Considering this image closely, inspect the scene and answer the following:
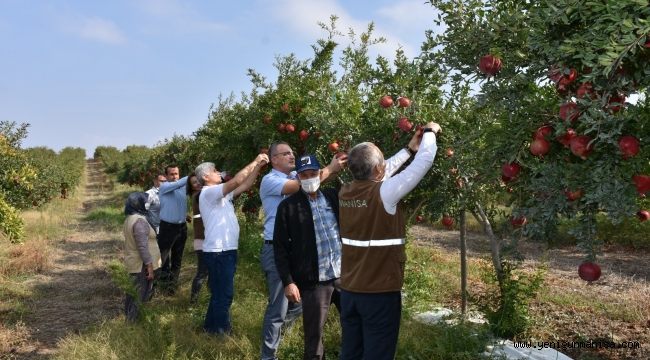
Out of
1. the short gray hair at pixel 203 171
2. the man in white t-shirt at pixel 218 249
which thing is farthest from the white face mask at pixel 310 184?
the short gray hair at pixel 203 171

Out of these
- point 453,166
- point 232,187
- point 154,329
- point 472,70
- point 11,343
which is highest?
point 472,70

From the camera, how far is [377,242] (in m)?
3.12

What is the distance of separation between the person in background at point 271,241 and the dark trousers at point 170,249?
3.04 m

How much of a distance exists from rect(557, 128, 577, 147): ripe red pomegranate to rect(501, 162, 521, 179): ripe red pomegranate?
0.29 meters

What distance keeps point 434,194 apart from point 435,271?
3.48m

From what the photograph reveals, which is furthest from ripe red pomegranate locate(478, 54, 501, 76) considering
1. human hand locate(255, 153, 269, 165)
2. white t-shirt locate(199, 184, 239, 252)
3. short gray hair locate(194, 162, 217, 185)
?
short gray hair locate(194, 162, 217, 185)

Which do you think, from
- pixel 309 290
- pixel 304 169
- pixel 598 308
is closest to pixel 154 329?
pixel 309 290

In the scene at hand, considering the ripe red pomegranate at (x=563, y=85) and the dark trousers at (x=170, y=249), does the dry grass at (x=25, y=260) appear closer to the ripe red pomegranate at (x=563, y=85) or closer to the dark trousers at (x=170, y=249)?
the dark trousers at (x=170, y=249)

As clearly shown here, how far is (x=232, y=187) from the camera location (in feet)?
15.3

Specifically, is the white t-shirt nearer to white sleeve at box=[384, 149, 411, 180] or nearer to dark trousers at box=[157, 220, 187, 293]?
white sleeve at box=[384, 149, 411, 180]

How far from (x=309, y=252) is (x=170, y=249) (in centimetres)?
414

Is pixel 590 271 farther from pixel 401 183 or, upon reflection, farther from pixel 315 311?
pixel 315 311

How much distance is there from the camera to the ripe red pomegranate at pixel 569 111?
2.32 meters

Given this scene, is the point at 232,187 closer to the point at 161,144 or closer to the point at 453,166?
the point at 453,166
